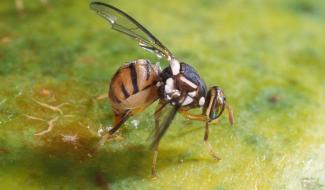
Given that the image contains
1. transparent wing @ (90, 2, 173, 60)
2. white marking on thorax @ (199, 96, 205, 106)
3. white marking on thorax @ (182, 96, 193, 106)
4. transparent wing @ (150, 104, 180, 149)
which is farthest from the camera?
transparent wing @ (90, 2, 173, 60)

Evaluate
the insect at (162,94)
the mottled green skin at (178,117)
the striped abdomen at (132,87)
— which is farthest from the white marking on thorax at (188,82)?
the mottled green skin at (178,117)

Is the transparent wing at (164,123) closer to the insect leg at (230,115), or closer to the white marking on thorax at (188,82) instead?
the white marking on thorax at (188,82)

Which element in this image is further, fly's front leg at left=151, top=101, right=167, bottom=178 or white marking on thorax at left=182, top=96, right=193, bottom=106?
white marking on thorax at left=182, top=96, right=193, bottom=106

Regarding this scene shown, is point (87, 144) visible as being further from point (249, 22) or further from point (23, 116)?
point (249, 22)

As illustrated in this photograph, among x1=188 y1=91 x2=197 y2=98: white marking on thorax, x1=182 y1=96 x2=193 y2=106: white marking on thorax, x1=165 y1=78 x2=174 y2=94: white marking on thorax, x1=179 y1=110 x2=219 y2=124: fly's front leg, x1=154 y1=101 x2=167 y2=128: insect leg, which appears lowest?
x1=179 y1=110 x2=219 y2=124: fly's front leg

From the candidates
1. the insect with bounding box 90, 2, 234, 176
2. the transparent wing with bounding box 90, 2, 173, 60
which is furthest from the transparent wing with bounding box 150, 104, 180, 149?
the transparent wing with bounding box 90, 2, 173, 60

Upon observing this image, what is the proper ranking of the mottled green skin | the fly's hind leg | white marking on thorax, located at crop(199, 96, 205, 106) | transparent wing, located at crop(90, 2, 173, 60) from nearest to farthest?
1. the mottled green skin
2. the fly's hind leg
3. white marking on thorax, located at crop(199, 96, 205, 106)
4. transparent wing, located at crop(90, 2, 173, 60)

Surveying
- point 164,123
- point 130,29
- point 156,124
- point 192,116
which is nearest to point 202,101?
point 192,116

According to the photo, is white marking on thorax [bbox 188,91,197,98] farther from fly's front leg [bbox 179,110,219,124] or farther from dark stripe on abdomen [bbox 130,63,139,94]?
dark stripe on abdomen [bbox 130,63,139,94]
